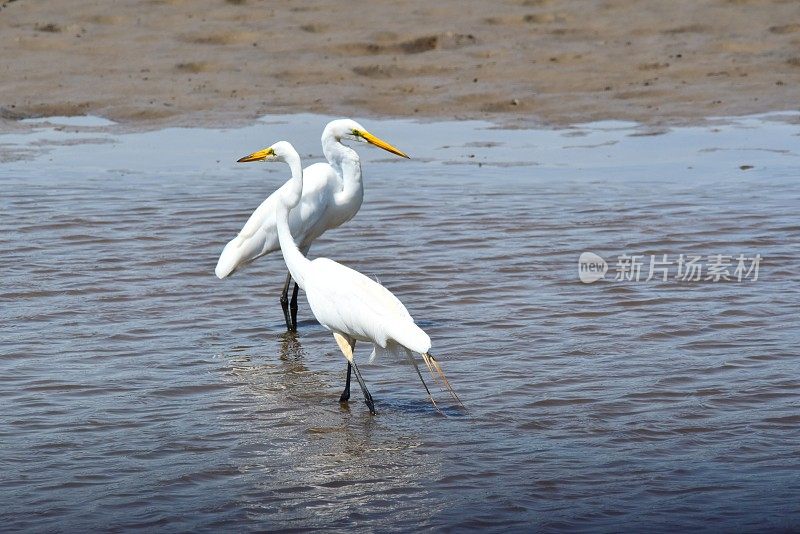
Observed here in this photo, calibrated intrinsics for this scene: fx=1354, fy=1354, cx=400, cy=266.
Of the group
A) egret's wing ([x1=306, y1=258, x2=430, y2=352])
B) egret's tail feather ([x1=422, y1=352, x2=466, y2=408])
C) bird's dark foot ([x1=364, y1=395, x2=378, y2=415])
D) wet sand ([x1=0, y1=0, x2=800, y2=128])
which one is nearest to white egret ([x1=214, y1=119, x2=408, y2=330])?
egret's wing ([x1=306, y1=258, x2=430, y2=352])

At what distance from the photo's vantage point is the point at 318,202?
7.88 m

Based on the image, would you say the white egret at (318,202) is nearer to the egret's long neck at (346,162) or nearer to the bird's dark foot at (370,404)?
the egret's long neck at (346,162)

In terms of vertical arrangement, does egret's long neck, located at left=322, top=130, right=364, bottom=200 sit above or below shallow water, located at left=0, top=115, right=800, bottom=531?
above

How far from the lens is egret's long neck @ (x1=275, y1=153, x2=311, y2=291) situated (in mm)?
6286

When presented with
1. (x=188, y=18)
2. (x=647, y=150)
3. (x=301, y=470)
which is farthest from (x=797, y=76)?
(x=301, y=470)

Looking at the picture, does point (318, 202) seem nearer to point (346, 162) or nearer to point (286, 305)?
point (346, 162)

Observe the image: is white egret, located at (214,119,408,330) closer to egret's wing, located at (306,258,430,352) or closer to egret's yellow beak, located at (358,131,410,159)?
egret's yellow beak, located at (358,131,410,159)

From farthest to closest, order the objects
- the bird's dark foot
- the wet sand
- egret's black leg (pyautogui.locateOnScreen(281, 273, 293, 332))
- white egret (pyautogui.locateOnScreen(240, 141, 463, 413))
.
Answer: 1. the wet sand
2. egret's black leg (pyautogui.locateOnScreen(281, 273, 293, 332))
3. the bird's dark foot
4. white egret (pyautogui.locateOnScreen(240, 141, 463, 413))

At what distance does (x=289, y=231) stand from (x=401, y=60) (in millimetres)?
8732

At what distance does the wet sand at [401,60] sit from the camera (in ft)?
44.7

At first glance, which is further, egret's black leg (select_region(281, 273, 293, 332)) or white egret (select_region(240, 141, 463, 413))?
egret's black leg (select_region(281, 273, 293, 332))

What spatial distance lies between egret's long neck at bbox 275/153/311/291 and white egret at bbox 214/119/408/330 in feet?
3.36

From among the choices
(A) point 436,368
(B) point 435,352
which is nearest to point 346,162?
(B) point 435,352

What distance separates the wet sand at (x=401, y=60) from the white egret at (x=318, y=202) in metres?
5.39
